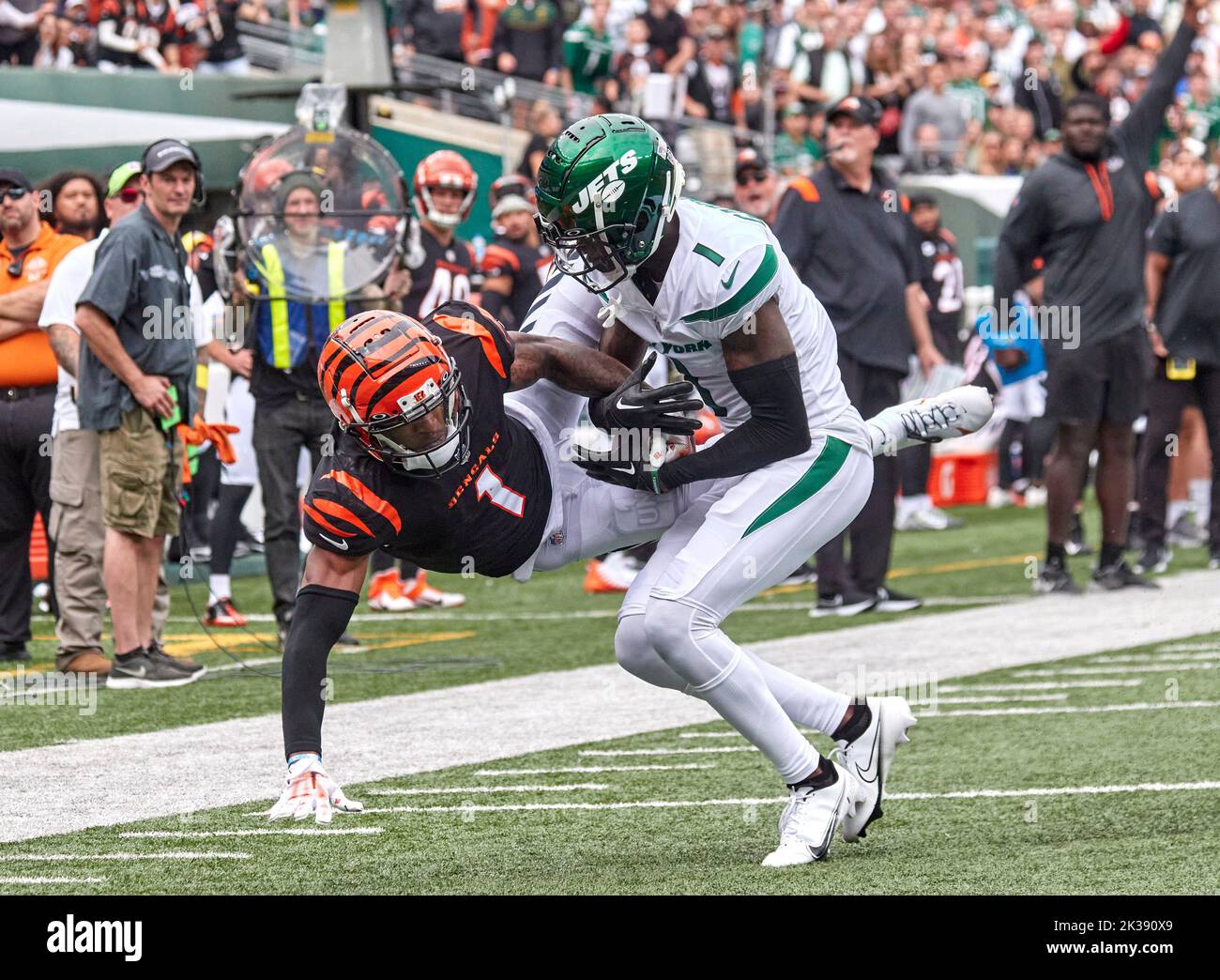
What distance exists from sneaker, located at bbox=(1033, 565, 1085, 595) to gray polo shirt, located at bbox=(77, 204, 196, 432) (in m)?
4.53

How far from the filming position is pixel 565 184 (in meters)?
4.82

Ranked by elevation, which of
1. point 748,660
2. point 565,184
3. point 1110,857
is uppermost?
point 565,184

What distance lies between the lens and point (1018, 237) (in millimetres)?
10359

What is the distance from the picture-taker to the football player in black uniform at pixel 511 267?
10805 mm

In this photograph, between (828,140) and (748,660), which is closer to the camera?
(748,660)

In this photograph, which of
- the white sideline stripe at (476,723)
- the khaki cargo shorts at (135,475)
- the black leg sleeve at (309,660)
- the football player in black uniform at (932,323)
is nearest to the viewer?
the black leg sleeve at (309,660)

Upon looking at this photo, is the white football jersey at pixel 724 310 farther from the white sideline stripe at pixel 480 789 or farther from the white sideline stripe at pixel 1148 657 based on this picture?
the white sideline stripe at pixel 1148 657

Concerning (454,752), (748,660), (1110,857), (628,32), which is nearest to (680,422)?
(748,660)

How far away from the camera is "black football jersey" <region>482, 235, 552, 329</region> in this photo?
426 inches

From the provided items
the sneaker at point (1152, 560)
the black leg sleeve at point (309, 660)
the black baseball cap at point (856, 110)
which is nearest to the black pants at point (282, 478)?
the black baseball cap at point (856, 110)

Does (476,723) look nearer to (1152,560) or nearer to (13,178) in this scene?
(13,178)

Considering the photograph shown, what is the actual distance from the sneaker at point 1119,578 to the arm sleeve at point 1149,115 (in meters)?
2.01
